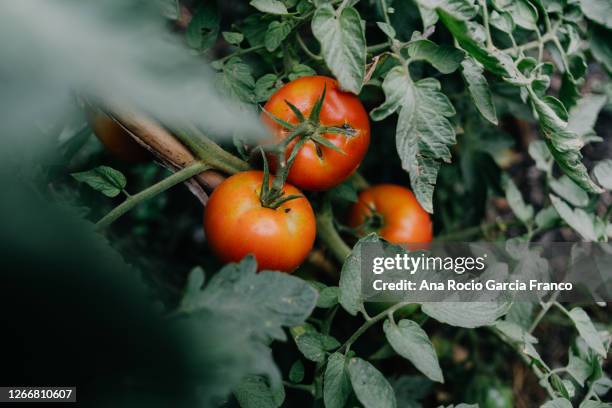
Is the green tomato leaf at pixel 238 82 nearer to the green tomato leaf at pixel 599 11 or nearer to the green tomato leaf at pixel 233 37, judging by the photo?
the green tomato leaf at pixel 233 37

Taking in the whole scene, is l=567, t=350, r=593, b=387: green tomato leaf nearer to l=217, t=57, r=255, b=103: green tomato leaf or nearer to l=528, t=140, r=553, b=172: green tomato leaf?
l=528, t=140, r=553, b=172: green tomato leaf

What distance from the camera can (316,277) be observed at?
3.22ft

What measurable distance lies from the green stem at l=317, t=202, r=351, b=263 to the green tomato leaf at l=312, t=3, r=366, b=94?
33cm

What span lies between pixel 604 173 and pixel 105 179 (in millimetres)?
763

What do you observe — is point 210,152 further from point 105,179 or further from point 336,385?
point 336,385

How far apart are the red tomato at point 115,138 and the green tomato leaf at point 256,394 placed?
36 cm

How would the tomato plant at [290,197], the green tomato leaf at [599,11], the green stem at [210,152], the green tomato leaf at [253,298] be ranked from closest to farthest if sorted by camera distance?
the tomato plant at [290,197] < the green tomato leaf at [253,298] < the green stem at [210,152] < the green tomato leaf at [599,11]

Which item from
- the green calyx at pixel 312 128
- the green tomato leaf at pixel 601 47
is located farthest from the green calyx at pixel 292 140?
the green tomato leaf at pixel 601 47

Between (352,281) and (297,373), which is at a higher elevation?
(352,281)

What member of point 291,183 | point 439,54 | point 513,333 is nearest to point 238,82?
point 291,183

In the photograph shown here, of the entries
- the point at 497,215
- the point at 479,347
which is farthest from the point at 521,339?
the point at 497,215

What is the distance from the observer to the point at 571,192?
2.90 ft

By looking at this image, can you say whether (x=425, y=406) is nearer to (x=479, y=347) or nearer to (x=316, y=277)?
(x=479, y=347)

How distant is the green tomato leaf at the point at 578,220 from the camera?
2.76ft
